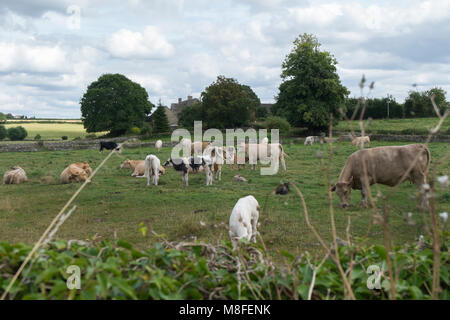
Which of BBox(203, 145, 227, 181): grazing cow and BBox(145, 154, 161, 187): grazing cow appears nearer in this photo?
BBox(145, 154, 161, 187): grazing cow

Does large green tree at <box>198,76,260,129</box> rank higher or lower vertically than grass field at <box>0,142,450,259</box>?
higher

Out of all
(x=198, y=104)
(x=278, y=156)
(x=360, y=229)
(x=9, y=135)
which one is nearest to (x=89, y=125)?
(x=9, y=135)

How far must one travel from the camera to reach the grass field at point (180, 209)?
945 cm

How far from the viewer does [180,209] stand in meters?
12.4

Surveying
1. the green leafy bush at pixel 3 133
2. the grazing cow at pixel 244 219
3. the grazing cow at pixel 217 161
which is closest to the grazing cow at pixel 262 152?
the grazing cow at pixel 217 161

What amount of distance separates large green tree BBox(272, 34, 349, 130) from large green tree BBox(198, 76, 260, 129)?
15.0m

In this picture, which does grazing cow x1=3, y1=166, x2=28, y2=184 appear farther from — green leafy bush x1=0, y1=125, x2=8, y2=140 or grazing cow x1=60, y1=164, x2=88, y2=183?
green leafy bush x1=0, y1=125, x2=8, y2=140

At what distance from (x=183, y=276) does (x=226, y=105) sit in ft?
214

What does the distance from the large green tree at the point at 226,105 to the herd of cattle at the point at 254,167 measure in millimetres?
35464

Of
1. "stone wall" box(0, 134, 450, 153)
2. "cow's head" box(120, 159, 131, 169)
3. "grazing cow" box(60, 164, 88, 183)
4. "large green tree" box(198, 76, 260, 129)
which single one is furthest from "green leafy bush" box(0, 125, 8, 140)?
"grazing cow" box(60, 164, 88, 183)

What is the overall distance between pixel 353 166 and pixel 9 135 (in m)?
64.2

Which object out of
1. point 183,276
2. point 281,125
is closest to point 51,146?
point 281,125

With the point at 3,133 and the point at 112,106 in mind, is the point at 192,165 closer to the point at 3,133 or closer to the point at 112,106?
the point at 112,106

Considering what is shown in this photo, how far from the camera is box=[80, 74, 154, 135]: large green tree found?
6397 centimetres
